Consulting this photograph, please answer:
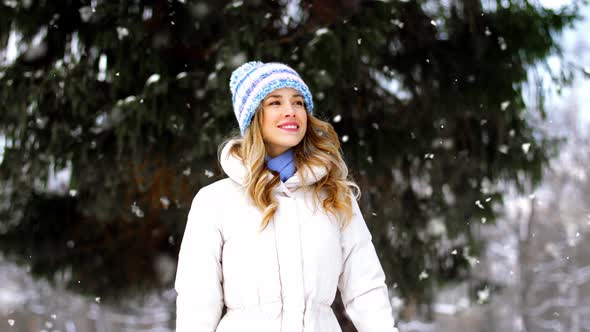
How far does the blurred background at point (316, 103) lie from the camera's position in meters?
4.45

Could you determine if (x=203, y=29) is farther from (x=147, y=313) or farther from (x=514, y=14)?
(x=147, y=313)

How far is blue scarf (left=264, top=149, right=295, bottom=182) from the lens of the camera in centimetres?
239

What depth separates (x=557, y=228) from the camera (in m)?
14.5

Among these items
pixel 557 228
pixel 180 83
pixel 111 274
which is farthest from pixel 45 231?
pixel 557 228

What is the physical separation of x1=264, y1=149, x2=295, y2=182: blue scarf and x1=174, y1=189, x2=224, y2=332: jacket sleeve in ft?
0.88

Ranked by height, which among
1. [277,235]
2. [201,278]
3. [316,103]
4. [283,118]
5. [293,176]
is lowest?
[316,103]

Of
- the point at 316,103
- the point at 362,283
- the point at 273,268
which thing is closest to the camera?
the point at 273,268

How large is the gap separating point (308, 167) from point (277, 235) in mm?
291

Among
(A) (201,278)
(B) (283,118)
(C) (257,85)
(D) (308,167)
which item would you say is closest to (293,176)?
(D) (308,167)

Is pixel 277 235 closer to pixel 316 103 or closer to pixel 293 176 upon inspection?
pixel 293 176

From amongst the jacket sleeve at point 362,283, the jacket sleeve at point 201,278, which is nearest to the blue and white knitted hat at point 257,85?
the jacket sleeve at point 201,278

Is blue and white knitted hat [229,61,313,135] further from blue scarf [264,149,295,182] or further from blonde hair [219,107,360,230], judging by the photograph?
blue scarf [264,149,295,182]

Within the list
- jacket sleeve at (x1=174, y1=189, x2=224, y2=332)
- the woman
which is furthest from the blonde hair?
jacket sleeve at (x1=174, y1=189, x2=224, y2=332)

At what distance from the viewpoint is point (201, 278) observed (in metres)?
2.23
